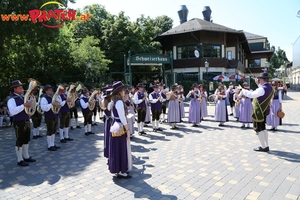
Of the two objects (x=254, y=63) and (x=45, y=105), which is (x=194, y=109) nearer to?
(x=45, y=105)

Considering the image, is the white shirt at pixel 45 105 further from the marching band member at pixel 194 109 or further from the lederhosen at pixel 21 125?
the marching band member at pixel 194 109

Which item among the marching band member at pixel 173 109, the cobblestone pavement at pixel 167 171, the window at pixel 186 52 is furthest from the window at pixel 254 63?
the cobblestone pavement at pixel 167 171

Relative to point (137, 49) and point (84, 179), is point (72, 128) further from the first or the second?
point (137, 49)

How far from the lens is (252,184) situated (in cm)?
488

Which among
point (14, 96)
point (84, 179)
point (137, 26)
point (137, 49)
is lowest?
point (84, 179)

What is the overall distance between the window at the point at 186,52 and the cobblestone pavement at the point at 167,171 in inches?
876

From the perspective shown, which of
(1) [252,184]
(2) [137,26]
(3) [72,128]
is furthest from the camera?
(2) [137,26]

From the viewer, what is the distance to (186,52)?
3058cm

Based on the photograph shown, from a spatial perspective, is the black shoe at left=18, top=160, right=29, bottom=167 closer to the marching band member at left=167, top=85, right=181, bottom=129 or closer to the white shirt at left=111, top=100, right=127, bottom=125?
the white shirt at left=111, top=100, right=127, bottom=125

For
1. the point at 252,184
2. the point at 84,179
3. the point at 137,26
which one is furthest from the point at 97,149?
the point at 137,26

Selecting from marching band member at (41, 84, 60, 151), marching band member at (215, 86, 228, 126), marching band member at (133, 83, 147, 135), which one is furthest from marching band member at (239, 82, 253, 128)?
marching band member at (41, 84, 60, 151)

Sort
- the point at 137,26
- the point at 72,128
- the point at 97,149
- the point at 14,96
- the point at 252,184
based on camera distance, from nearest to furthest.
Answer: the point at 252,184 → the point at 14,96 → the point at 97,149 → the point at 72,128 → the point at 137,26

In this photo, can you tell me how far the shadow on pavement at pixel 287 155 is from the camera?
6369mm

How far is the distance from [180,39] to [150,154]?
25.5 metres
